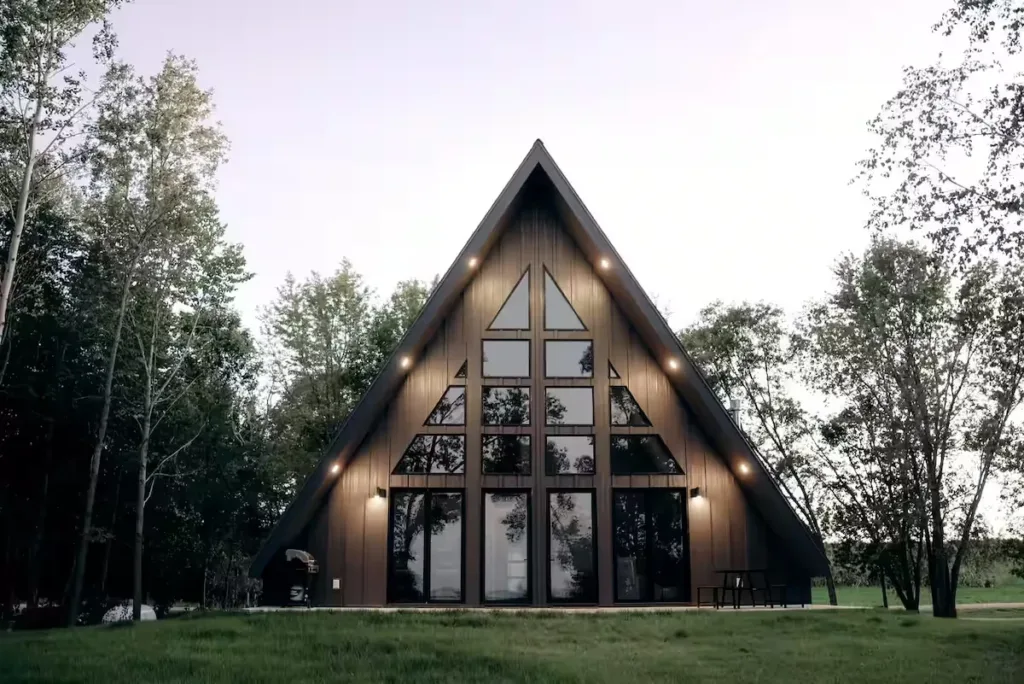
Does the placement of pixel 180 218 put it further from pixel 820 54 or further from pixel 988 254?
pixel 988 254

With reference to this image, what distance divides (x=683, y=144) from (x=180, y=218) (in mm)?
11200

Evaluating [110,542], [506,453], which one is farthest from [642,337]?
[110,542]

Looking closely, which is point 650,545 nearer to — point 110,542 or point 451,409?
point 451,409

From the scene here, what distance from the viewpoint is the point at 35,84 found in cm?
1495

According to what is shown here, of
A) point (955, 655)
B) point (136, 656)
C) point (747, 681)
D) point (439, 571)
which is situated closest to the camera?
point (747, 681)

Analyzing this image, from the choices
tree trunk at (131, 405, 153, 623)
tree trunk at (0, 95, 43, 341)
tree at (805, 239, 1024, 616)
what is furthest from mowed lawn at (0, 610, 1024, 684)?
tree trunk at (131, 405, 153, 623)

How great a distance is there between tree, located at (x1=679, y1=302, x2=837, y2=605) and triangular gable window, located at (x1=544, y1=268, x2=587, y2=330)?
945 centimetres

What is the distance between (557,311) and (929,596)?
61.1 feet

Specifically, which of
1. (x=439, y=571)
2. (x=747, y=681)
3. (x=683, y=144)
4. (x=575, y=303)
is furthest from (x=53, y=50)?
(x=747, y=681)

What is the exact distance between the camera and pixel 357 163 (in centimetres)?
2014

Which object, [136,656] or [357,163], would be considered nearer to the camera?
[136,656]

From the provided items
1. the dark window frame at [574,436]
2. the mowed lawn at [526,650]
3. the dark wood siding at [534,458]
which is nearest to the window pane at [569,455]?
the dark window frame at [574,436]

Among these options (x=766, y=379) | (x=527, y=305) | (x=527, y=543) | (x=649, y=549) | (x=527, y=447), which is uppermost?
(x=766, y=379)

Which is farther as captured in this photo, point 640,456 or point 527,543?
point 640,456
